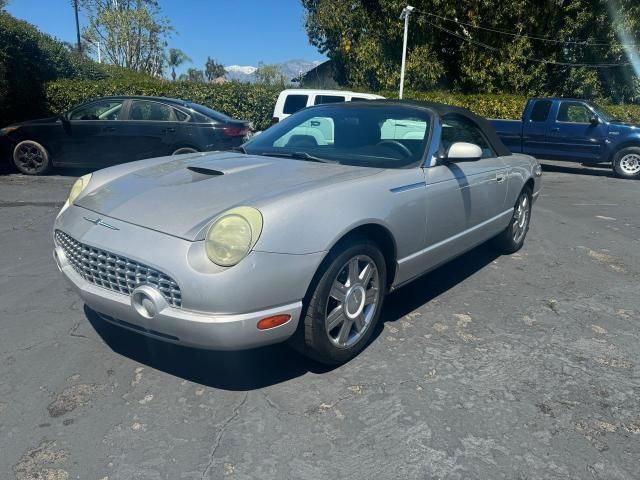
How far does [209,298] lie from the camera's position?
2377mm

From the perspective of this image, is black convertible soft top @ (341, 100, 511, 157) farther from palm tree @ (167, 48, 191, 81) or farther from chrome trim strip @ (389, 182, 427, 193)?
palm tree @ (167, 48, 191, 81)

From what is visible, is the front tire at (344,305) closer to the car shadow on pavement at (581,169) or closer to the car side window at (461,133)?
the car side window at (461,133)

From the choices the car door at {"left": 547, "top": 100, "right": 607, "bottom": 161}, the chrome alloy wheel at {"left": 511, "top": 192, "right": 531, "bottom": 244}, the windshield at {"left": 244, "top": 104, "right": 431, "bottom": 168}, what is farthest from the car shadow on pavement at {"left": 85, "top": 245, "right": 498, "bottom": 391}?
the car door at {"left": 547, "top": 100, "right": 607, "bottom": 161}

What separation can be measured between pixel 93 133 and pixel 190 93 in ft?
19.5

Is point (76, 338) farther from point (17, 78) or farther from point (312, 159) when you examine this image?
point (17, 78)

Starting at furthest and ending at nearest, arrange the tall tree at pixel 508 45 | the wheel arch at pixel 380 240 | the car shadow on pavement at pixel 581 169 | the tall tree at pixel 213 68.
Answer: the tall tree at pixel 213 68 → the tall tree at pixel 508 45 → the car shadow on pavement at pixel 581 169 → the wheel arch at pixel 380 240

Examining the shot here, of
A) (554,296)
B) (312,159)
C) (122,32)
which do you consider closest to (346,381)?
(312,159)

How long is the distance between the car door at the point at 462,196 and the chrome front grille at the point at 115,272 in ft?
5.86

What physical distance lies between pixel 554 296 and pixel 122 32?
114 ft

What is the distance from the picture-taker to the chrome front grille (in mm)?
2457

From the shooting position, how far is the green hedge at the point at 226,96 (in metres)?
12.8

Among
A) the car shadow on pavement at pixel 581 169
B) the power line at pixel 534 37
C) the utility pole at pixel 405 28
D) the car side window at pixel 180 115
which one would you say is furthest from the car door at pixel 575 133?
the power line at pixel 534 37

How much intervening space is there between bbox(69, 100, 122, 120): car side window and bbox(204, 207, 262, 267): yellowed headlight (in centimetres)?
782

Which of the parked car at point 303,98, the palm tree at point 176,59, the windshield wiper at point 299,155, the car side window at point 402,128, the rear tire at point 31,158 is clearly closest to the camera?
the windshield wiper at point 299,155
